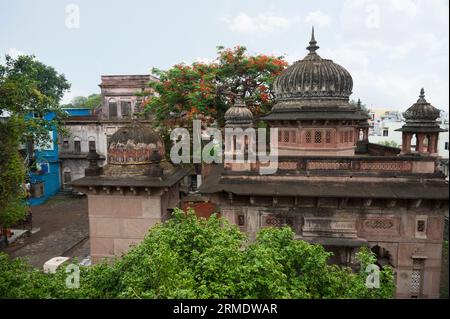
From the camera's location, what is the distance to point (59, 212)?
1084 inches

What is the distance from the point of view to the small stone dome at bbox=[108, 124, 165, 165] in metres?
13.6

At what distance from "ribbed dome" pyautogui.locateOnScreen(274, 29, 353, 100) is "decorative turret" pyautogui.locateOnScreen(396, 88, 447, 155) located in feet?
9.01

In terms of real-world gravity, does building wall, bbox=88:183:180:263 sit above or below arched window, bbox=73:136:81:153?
below

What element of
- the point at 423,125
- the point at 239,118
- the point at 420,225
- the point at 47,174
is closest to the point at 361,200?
the point at 420,225

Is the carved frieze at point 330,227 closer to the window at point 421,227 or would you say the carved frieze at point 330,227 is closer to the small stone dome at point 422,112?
the window at point 421,227

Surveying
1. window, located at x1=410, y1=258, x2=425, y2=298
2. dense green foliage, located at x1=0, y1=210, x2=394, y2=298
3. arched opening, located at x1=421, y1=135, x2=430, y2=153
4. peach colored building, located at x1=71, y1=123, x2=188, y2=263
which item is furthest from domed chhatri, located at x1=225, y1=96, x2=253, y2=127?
window, located at x1=410, y1=258, x2=425, y2=298

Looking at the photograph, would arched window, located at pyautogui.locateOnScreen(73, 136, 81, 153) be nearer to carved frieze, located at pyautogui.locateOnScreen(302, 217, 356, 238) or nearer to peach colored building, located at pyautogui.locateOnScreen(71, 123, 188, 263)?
peach colored building, located at pyautogui.locateOnScreen(71, 123, 188, 263)

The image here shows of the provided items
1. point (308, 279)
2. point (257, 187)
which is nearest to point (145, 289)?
point (308, 279)

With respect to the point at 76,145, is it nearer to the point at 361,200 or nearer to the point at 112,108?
the point at 112,108

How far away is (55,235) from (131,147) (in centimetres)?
1214

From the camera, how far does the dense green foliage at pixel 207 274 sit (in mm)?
6254

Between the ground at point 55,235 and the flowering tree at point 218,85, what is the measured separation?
884 cm

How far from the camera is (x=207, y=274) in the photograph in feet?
21.4
